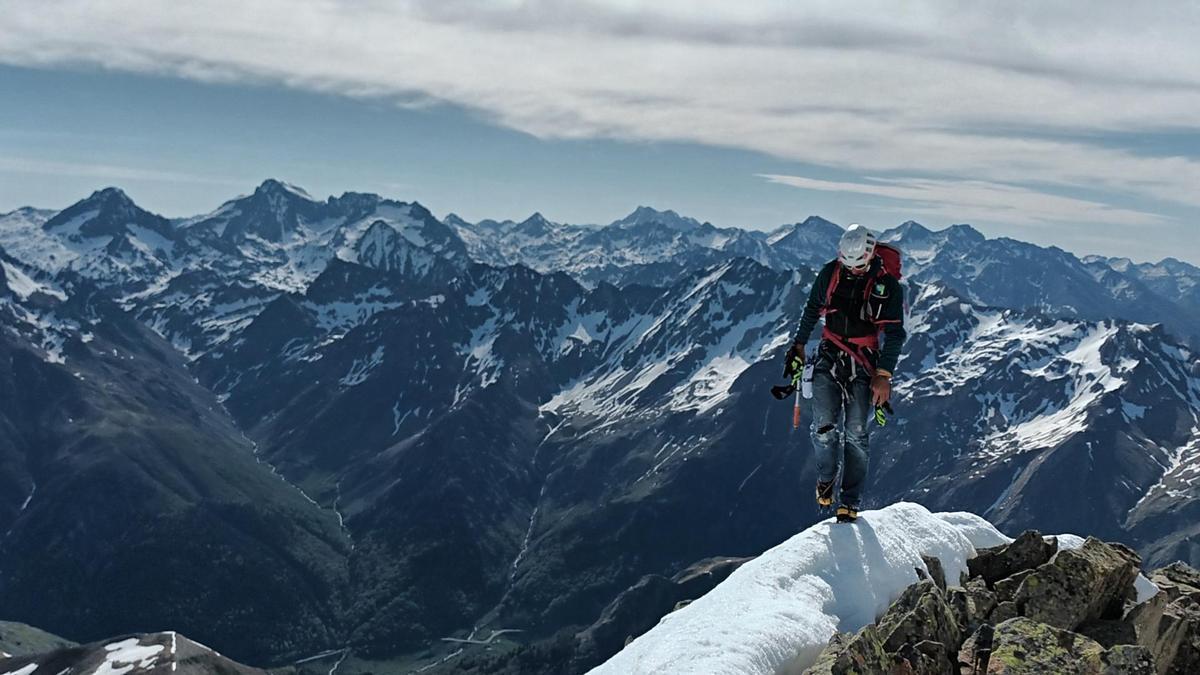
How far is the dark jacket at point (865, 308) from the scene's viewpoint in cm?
1909

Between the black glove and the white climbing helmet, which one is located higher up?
the white climbing helmet

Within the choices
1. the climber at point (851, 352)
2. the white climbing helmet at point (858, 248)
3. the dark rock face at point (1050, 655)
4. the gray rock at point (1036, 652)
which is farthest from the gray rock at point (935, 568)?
the white climbing helmet at point (858, 248)

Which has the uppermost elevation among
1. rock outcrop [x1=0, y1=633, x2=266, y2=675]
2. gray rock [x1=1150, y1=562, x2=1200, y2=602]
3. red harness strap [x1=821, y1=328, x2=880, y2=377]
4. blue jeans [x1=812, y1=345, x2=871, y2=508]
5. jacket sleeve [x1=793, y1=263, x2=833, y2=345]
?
jacket sleeve [x1=793, y1=263, x2=833, y2=345]

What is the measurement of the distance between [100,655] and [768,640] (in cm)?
18680

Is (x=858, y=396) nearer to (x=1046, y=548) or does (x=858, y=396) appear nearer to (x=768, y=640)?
(x=1046, y=548)

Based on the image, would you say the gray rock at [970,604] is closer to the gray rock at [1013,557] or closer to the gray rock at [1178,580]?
the gray rock at [1013,557]

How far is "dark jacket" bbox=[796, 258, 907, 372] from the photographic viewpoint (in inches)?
752

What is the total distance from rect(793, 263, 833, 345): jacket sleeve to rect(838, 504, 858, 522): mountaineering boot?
3.87 m

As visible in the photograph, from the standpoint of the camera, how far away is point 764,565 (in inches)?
655

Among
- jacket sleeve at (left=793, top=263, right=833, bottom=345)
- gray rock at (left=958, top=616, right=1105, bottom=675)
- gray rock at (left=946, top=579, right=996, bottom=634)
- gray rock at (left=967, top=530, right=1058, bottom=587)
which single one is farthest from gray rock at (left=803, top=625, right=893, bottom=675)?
jacket sleeve at (left=793, top=263, right=833, bottom=345)

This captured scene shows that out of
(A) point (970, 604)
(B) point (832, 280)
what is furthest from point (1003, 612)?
(B) point (832, 280)

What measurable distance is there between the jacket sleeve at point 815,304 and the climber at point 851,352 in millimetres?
24

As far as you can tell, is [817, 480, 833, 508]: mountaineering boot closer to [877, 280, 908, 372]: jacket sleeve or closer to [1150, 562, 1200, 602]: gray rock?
[877, 280, 908, 372]: jacket sleeve

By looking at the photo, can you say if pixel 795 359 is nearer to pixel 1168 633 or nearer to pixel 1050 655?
pixel 1050 655
